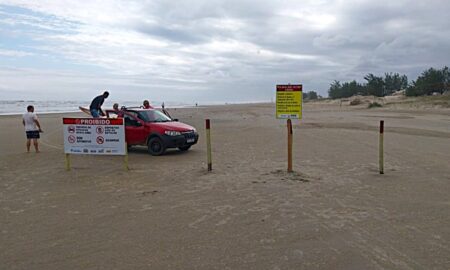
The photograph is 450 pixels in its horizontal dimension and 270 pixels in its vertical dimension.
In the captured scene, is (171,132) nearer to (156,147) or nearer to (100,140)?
→ (156,147)

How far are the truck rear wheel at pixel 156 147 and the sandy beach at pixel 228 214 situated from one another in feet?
4.66

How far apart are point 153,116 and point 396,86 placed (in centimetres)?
7534

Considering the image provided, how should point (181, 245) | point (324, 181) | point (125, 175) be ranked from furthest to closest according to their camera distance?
point (125, 175)
point (324, 181)
point (181, 245)

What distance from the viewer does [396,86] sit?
7831 cm

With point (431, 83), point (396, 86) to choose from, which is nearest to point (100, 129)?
point (431, 83)

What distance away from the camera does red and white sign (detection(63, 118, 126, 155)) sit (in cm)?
957

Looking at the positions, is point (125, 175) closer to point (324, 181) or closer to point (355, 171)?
point (324, 181)

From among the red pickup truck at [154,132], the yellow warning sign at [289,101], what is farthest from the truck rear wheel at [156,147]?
the yellow warning sign at [289,101]

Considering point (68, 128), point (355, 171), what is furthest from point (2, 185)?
point (355, 171)

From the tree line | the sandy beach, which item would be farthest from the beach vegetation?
the sandy beach

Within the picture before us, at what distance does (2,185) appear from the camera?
26.7ft

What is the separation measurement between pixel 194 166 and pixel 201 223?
15.0ft

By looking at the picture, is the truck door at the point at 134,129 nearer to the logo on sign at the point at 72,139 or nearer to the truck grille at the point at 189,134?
the truck grille at the point at 189,134

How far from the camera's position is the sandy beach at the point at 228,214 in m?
4.37
